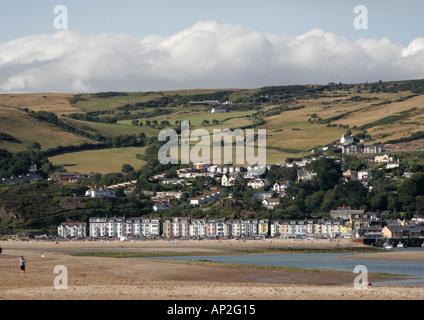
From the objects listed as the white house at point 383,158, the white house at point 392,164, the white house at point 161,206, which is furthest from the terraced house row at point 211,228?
the white house at point 383,158

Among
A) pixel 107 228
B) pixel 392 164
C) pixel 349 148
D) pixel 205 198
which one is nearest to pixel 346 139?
pixel 349 148

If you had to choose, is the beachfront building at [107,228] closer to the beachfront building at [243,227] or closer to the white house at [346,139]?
the beachfront building at [243,227]

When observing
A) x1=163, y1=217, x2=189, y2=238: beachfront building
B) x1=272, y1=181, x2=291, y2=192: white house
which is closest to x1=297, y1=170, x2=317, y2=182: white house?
x1=272, y1=181, x2=291, y2=192: white house

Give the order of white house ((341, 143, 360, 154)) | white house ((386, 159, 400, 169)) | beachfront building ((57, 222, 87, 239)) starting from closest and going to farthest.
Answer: beachfront building ((57, 222, 87, 239)) < white house ((386, 159, 400, 169)) < white house ((341, 143, 360, 154))

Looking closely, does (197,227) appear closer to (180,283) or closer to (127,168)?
(127,168)

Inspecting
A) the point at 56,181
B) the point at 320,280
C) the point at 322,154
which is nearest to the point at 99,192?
the point at 56,181

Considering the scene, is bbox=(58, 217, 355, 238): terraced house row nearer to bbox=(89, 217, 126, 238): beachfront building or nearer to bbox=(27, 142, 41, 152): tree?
bbox=(89, 217, 126, 238): beachfront building
